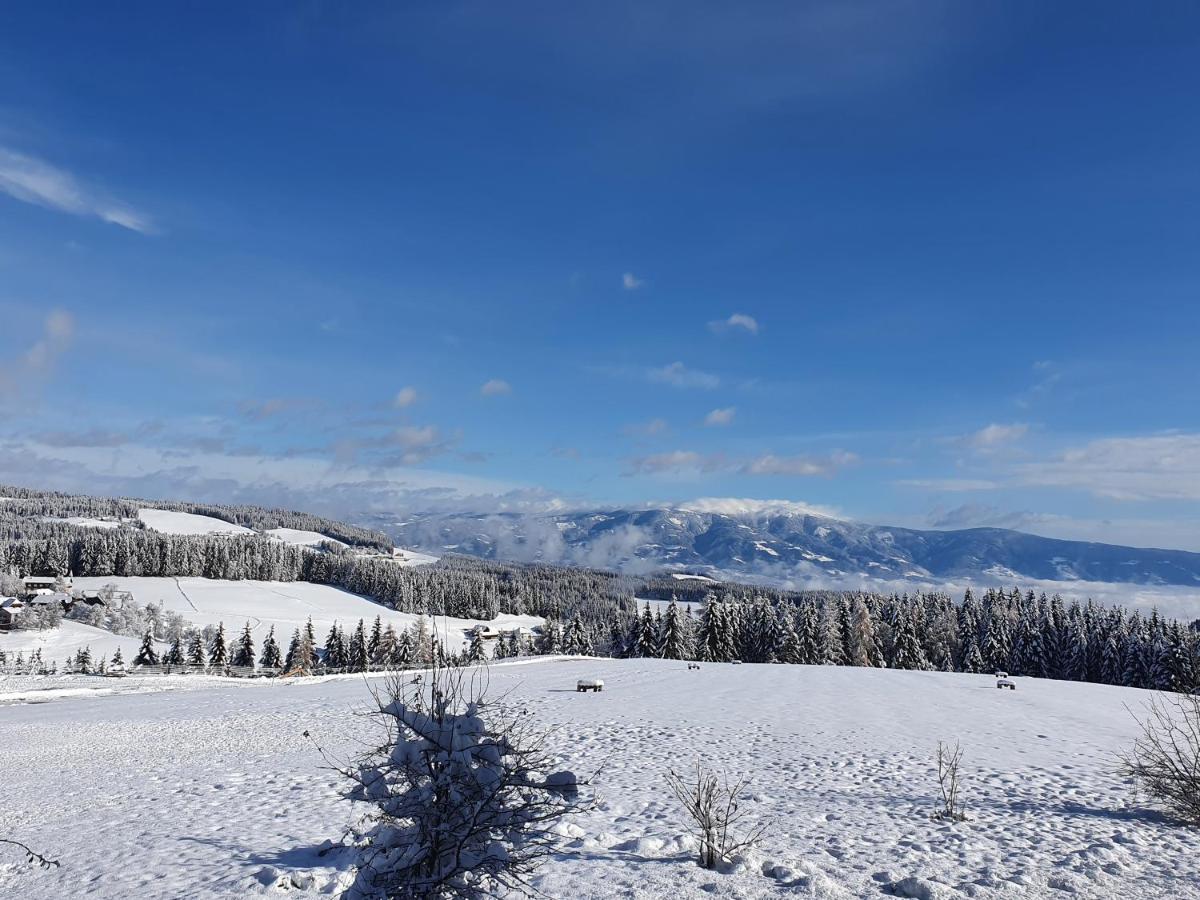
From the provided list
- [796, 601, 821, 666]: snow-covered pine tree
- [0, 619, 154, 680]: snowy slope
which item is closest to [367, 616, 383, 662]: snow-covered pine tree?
[0, 619, 154, 680]: snowy slope

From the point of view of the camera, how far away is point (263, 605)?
11281 cm

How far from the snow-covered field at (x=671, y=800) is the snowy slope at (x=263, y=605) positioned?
73.0 m

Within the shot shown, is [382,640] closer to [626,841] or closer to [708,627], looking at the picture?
[708,627]

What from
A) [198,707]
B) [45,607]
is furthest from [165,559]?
[198,707]

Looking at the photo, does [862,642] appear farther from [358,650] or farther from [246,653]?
[246,653]

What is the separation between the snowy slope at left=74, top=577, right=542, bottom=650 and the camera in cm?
9925

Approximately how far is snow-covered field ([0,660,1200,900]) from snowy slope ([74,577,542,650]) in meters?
73.0

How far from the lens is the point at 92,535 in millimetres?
132875

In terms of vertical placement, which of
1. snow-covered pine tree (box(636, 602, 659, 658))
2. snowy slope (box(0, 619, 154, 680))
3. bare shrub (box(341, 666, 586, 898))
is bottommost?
snowy slope (box(0, 619, 154, 680))

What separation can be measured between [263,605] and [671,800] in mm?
117712

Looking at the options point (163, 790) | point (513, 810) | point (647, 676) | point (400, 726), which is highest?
point (400, 726)

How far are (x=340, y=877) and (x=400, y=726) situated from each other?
508cm

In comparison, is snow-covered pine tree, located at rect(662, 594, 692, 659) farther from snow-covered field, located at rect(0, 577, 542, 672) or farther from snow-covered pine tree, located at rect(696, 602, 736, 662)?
snow-covered field, located at rect(0, 577, 542, 672)

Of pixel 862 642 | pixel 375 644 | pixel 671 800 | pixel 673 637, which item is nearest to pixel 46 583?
pixel 375 644
